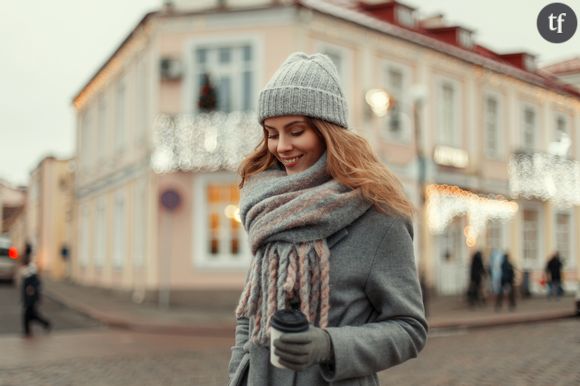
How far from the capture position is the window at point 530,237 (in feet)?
78.6

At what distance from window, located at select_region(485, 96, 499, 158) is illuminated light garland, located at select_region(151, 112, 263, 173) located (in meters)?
9.55

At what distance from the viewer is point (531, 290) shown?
2473 cm

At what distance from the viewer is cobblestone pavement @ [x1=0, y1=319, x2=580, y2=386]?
30.0 feet

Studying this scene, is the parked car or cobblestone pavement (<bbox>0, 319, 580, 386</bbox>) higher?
the parked car

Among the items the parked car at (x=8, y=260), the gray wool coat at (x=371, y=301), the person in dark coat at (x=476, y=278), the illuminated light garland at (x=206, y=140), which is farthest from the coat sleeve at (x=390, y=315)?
the person in dark coat at (x=476, y=278)

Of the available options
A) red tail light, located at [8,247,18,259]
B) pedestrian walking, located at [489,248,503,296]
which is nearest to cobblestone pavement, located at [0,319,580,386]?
pedestrian walking, located at [489,248,503,296]

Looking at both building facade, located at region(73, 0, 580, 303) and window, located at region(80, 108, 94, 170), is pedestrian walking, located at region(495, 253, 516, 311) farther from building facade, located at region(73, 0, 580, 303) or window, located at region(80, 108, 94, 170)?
window, located at region(80, 108, 94, 170)

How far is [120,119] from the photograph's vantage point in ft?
88.6

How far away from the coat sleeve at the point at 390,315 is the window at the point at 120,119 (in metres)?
24.5

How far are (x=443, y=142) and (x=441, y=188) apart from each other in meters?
1.51

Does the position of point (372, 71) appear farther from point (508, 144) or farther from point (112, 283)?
point (112, 283)

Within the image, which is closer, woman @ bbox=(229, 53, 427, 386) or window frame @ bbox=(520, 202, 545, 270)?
woman @ bbox=(229, 53, 427, 386)

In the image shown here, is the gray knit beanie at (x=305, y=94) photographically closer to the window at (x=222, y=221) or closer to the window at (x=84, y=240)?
the window at (x=222, y=221)

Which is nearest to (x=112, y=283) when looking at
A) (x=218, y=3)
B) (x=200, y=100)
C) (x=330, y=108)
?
(x=200, y=100)
